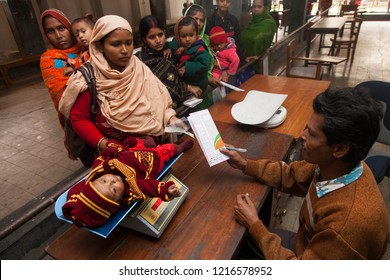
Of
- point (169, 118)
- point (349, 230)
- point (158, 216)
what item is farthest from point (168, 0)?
point (349, 230)

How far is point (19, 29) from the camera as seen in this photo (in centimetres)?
467

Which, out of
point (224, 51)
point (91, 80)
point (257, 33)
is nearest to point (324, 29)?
point (257, 33)

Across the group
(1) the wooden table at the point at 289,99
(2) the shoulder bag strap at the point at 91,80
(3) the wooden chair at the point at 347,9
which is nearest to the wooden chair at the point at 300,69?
(1) the wooden table at the point at 289,99

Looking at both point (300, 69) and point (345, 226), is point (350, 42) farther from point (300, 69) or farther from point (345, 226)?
point (345, 226)

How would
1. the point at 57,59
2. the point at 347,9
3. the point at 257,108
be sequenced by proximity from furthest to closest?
the point at 347,9 → the point at 257,108 → the point at 57,59

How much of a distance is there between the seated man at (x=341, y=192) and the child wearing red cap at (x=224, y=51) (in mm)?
1727

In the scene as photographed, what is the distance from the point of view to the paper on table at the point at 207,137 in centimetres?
130

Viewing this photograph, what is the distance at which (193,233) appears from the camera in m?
1.01

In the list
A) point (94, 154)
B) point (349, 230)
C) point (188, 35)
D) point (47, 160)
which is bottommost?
point (47, 160)

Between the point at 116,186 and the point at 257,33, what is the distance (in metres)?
2.96

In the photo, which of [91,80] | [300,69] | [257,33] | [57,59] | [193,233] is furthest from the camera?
[300,69]

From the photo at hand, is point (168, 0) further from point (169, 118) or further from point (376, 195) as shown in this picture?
point (376, 195)

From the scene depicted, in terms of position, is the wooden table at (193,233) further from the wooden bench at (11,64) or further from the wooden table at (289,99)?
the wooden bench at (11,64)

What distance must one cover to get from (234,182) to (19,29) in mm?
5403
